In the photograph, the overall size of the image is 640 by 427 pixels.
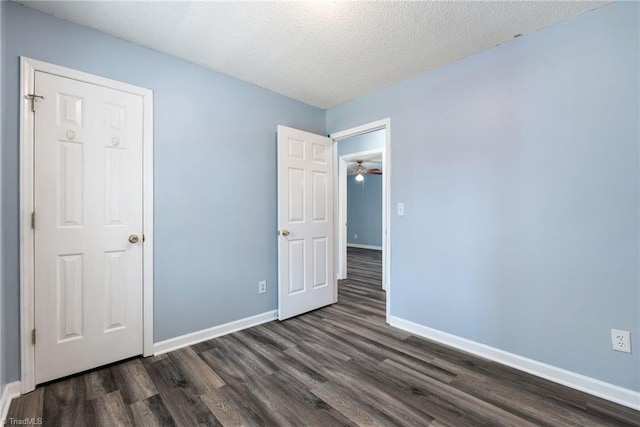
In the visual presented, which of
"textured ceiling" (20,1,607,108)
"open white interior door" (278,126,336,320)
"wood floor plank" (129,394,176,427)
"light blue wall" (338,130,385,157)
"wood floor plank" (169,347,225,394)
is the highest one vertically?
"textured ceiling" (20,1,607,108)

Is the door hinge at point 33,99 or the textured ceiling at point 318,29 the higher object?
the textured ceiling at point 318,29

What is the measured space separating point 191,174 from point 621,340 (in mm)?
3243

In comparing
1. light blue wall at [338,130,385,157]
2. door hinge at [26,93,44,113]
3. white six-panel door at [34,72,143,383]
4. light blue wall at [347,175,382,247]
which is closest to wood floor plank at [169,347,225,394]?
white six-panel door at [34,72,143,383]

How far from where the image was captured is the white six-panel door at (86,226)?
6.01 feet

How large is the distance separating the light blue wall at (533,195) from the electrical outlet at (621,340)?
3 cm

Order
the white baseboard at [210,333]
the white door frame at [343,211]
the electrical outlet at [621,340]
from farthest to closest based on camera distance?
1. the white door frame at [343,211]
2. the white baseboard at [210,333]
3. the electrical outlet at [621,340]

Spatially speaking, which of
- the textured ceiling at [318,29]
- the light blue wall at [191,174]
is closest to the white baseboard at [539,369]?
the light blue wall at [191,174]

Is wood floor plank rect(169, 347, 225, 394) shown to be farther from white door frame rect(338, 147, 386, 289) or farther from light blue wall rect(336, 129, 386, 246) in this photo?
light blue wall rect(336, 129, 386, 246)

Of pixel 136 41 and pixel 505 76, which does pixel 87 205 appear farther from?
pixel 505 76

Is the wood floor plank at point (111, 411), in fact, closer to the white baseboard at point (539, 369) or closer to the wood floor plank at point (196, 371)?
the wood floor plank at point (196, 371)

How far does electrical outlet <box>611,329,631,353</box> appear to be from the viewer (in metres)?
1.69

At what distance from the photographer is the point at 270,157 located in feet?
9.87

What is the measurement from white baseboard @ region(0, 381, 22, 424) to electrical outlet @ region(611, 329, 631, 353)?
11.5 ft

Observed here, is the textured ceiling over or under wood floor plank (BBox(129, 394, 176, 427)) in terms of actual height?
over
